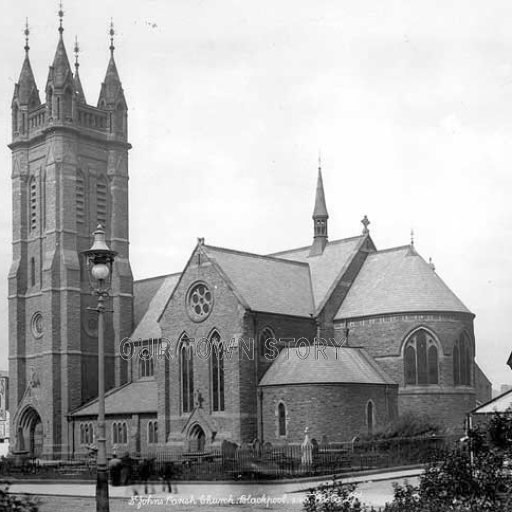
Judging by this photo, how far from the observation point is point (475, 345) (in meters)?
56.5

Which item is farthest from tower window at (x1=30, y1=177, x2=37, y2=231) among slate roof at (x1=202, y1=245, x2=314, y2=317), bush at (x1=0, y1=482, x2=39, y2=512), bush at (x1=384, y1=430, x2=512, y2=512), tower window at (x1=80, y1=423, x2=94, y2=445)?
bush at (x1=0, y1=482, x2=39, y2=512)

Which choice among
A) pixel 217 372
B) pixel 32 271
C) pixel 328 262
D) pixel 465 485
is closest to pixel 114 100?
pixel 32 271

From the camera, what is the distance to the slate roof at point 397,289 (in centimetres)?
5447

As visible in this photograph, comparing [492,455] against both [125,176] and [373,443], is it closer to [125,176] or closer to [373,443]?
[373,443]

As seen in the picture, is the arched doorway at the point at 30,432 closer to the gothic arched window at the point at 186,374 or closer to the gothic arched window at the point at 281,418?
the gothic arched window at the point at 186,374

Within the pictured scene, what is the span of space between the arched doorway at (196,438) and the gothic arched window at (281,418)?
5000 millimetres

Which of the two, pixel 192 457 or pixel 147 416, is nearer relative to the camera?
pixel 192 457

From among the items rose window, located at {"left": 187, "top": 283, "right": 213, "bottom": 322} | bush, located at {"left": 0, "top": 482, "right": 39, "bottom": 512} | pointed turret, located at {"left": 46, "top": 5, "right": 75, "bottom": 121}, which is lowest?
bush, located at {"left": 0, "top": 482, "right": 39, "bottom": 512}

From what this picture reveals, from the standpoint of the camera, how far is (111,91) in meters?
68.8

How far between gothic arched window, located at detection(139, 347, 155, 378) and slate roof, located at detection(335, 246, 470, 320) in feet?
46.2

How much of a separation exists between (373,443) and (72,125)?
31714mm

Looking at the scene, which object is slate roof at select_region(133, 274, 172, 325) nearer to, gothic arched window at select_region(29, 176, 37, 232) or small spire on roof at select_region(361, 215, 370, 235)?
gothic arched window at select_region(29, 176, 37, 232)

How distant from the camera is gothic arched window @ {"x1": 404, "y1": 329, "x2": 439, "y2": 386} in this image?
176 ft

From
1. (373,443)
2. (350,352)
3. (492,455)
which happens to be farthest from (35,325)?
(492,455)
